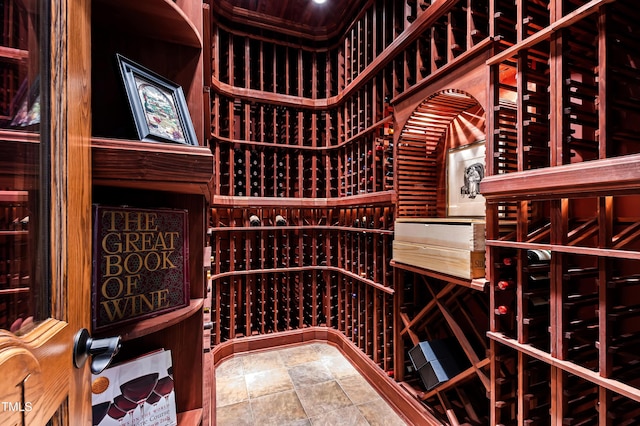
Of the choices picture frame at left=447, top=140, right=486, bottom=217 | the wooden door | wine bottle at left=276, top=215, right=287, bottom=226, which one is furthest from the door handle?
wine bottle at left=276, top=215, right=287, bottom=226

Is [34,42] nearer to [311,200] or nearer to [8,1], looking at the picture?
[8,1]

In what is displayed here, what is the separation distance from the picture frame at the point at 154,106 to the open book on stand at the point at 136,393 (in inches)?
23.6

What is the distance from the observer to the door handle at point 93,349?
1.60ft

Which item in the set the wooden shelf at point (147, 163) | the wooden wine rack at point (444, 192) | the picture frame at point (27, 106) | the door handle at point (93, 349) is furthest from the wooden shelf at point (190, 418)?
the wooden wine rack at point (444, 192)

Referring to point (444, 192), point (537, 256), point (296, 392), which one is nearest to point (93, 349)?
point (537, 256)

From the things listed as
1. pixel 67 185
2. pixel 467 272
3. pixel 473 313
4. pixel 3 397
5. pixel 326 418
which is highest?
pixel 67 185

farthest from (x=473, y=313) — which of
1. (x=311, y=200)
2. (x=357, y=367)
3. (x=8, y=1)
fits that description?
(x=8, y=1)

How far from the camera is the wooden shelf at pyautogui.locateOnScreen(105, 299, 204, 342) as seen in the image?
72cm

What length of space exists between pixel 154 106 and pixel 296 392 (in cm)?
237

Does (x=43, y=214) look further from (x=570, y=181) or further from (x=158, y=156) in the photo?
(x=570, y=181)

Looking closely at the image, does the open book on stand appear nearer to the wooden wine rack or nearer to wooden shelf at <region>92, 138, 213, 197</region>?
wooden shelf at <region>92, 138, 213, 197</region>

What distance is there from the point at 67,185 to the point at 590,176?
1.42m

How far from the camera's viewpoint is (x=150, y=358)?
0.84 metres

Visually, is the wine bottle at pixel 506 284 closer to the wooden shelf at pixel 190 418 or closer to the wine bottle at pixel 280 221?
the wooden shelf at pixel 190 418
